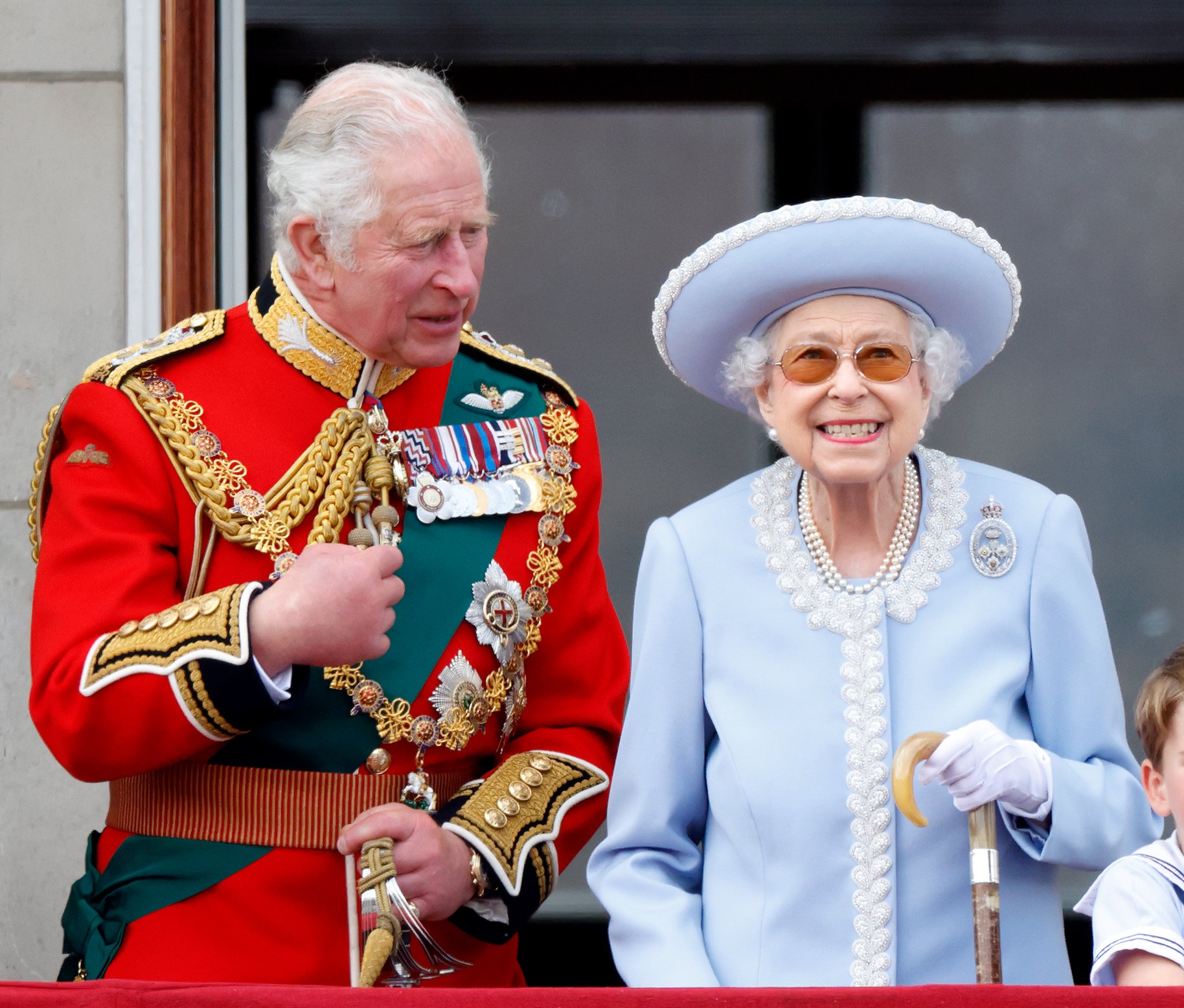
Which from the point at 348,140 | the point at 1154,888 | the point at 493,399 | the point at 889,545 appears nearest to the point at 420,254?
the point at 348,140

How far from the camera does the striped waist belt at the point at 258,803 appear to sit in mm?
2309

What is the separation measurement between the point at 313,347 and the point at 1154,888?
48.1 inches

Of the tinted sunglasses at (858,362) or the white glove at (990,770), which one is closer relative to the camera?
the white glove at (990,770)

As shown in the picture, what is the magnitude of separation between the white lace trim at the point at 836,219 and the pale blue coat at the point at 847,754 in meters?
0.30

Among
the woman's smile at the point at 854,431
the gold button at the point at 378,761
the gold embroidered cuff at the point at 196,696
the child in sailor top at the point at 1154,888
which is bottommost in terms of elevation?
the child in sailor top at the point at 1154,888

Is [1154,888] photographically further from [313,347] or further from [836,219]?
[313,347]

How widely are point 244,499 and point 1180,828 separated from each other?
1.17m

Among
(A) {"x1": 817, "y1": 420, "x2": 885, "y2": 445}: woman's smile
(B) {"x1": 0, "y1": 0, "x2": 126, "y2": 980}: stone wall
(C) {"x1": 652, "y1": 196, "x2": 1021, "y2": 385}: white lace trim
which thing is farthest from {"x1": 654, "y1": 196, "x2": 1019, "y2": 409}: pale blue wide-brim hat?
(B) {"x1": 0, "y1": 0, "x2": 126, "y2": 980}: stone wall

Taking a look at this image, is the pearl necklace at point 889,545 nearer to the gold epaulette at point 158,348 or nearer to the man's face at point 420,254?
the man's face at point 420,254

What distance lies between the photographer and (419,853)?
223cm

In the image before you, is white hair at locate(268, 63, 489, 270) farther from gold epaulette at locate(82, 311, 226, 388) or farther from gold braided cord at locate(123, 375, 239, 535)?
gold braided cord at locate(123, 375, 239, 535)

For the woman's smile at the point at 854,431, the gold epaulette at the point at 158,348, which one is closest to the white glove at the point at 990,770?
the woman's smile at the point at 854,431

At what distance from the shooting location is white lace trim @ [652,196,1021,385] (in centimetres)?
216

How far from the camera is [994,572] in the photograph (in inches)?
86.8
